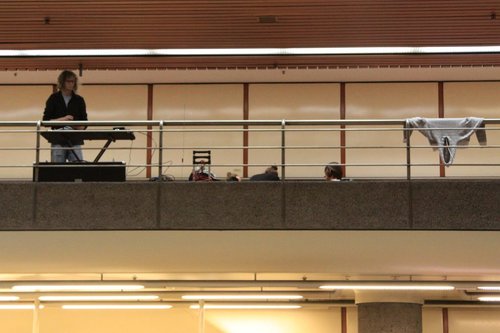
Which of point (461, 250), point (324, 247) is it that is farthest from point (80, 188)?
point (461, 250)

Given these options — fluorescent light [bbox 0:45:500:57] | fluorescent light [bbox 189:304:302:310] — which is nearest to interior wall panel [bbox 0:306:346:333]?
fluorescent light [bbox 189:304:302:310]

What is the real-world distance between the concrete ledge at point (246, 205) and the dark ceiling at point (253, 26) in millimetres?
3251

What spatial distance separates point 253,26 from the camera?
1195cm

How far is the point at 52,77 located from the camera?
15.4 meters

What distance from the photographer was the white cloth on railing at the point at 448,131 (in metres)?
9.14

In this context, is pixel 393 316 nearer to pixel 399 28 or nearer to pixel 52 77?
pixel 399 28

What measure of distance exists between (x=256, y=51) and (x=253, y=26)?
1.21 meters

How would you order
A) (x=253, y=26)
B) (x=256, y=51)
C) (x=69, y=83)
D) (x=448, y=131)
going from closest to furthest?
(x=448, y=131) < (x=69, y=83) < (x=253, y=26) < (x=256, y=51)

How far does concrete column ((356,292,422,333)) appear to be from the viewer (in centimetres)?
1330

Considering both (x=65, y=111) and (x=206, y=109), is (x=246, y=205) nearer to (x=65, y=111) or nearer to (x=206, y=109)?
(x=65, y=111)

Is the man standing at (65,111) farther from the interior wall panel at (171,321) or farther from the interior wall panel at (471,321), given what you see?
the interior wall panel at (471,321)

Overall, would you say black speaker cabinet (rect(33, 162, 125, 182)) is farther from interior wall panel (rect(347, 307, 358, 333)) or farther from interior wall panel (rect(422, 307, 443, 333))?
interior wall panel (rect(422, 307, 443, 333))

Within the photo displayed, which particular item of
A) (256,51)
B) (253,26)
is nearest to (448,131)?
(253,26)

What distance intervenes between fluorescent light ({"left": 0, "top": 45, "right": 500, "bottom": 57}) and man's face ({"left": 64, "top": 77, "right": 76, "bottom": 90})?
387 centimetres
